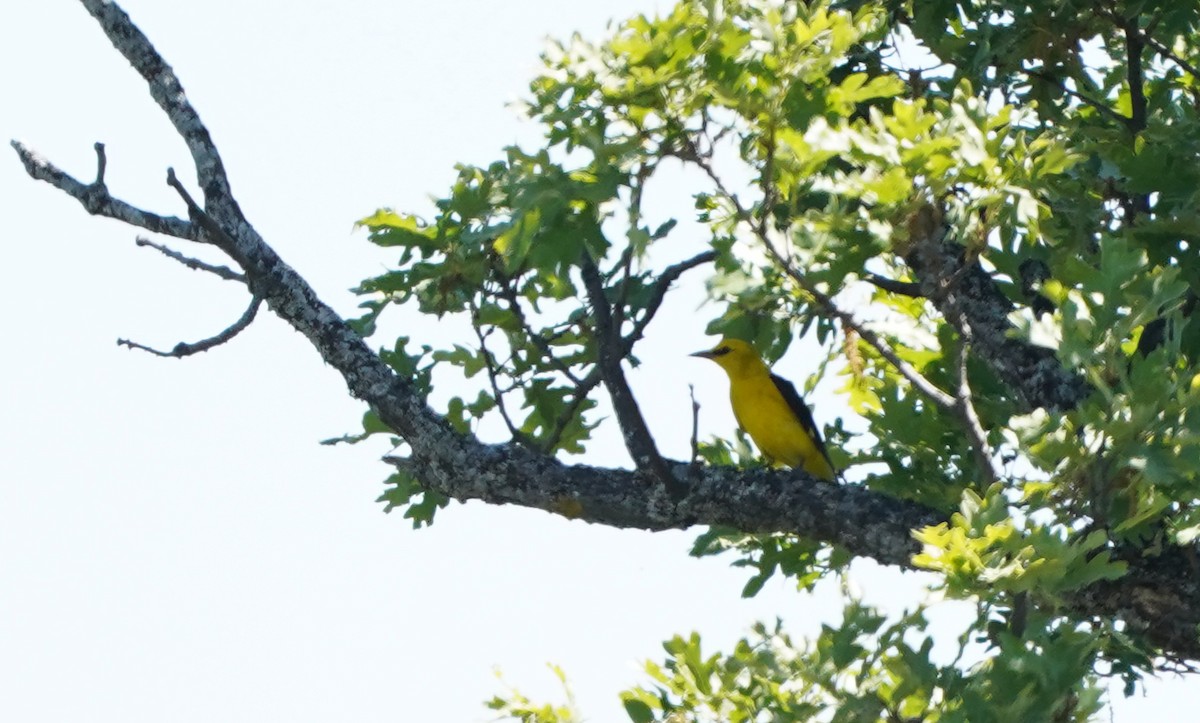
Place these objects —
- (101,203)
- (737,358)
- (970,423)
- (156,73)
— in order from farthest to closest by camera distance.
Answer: (737,358) < (156,73) < (101,203) < (970,423)

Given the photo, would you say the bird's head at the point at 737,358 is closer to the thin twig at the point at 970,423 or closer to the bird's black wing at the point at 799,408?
the bird's black wing at the point at 799,408

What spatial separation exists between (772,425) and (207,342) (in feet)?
10.0

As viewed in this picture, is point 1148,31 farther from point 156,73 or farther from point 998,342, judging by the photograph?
point 156,73

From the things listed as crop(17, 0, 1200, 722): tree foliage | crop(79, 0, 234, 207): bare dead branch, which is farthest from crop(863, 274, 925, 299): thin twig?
crop(79, 0, 234, 207): bare dead branch

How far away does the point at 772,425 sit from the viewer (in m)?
7.31

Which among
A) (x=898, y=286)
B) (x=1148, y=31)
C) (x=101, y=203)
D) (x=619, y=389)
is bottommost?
(x=898, y=286)

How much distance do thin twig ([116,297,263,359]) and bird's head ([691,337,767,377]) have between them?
9.89 feet

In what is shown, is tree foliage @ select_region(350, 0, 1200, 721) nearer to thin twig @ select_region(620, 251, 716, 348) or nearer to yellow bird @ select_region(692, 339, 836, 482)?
thin twig @ select_region(620, 251, 716, 348)

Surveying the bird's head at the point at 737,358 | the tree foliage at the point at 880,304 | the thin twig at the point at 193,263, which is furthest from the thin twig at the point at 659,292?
the bird's head at the point at 737,358

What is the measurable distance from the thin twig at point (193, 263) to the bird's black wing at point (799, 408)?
2347mm

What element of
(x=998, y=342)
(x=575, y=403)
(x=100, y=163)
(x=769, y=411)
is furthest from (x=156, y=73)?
(x=769, y=411)

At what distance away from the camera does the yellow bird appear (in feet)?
23.1

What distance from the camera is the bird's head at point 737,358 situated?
7.72 meters

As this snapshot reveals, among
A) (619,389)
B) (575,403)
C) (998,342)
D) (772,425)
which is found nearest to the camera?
(619,389)
